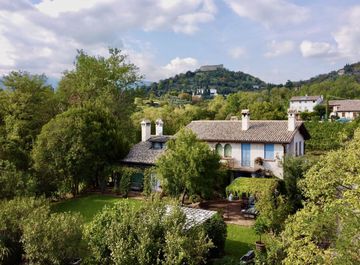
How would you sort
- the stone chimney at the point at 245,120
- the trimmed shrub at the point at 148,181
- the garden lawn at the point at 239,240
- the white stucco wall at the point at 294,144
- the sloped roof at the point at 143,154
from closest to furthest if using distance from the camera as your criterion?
the garden lawn at the point at 239,240 < the white stucco wall at the point at 294,144 < the trimmed shrub at the point at 148,181 < the stone chimney at the point at 245,120 < the sloped roof at the point at 143,154

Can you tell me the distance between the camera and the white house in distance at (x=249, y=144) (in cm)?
2873

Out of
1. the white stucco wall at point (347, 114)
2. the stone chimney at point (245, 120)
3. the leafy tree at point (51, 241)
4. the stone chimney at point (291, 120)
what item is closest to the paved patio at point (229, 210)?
the stone chimney at point (245, 120)

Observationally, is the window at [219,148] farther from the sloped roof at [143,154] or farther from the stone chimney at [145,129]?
the stone chimney at [145,129]

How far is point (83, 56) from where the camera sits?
4425 centimetres

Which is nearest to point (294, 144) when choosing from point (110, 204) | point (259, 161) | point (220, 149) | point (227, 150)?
point (259, 161)

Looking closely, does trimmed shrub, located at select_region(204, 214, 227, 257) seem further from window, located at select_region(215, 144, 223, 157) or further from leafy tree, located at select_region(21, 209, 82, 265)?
window, located at select_region(215, 144, 223, 157)

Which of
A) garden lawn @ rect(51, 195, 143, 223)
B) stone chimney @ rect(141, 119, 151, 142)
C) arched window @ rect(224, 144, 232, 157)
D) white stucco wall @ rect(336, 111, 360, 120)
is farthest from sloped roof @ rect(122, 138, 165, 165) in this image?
white stucco wall @ rect(336, 111, 360, 120)

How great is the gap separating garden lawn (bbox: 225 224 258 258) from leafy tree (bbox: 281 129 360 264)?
18.0 feet

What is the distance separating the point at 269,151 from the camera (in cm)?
2895

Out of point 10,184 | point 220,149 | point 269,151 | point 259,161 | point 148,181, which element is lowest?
point 148,181

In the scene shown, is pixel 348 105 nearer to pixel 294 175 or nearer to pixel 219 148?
pixel 219 148

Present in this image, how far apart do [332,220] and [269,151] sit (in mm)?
17614

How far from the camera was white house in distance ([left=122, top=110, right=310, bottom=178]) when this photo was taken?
28734 mm

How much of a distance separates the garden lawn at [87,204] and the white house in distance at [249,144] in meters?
4.24
